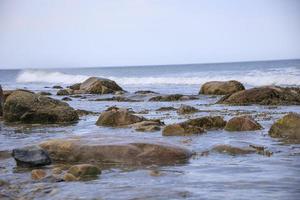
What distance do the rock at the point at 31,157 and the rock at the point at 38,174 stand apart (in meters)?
0.85

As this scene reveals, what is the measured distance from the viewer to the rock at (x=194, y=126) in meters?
12.8

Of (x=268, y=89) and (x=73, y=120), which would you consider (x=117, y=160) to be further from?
(x=268, y=89)

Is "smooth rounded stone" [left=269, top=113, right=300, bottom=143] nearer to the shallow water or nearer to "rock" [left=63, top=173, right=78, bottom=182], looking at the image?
the shallow water

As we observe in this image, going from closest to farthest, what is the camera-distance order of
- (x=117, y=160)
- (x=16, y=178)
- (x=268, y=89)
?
(x=16, y=178)
(x=117, y=160)
(x=268, y=89)

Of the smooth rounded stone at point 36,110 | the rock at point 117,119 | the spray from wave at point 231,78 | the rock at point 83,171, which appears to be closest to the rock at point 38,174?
the rock at point 83,171

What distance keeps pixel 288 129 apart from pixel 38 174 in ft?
20.6

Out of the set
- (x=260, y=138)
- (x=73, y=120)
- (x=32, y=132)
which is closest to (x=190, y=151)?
(x=260, y=138)

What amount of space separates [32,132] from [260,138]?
658cm

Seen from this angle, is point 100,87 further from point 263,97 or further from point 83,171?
point 83,171

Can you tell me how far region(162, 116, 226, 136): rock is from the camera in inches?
505

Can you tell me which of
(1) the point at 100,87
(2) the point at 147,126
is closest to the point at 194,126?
(2) the point at 147,126

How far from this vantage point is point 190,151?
10008 mm

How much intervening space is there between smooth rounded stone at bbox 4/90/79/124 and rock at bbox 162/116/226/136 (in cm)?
542

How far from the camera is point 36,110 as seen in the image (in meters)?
17.3
